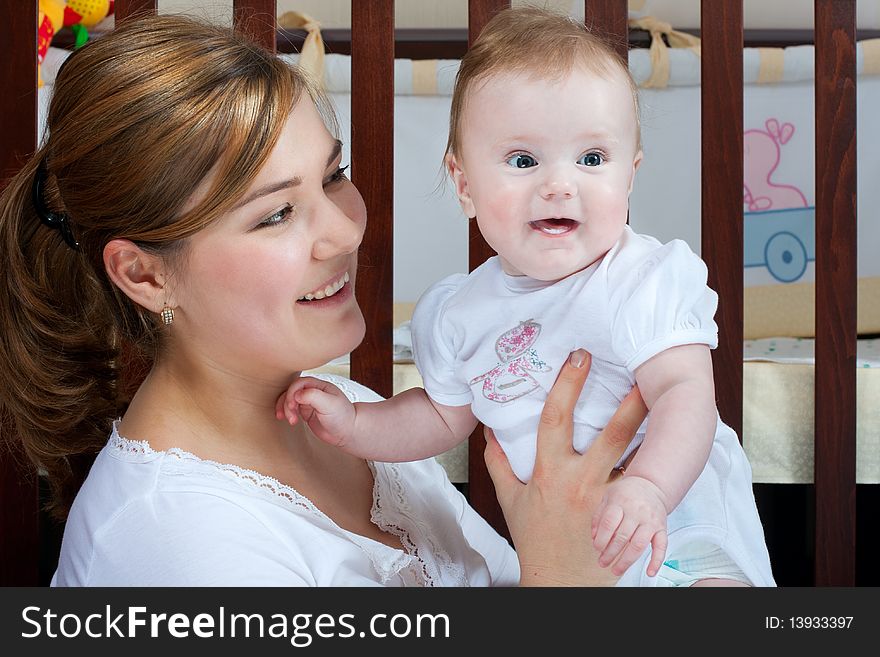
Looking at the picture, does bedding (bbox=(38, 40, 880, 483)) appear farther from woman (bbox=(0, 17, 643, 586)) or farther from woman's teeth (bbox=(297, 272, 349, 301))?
woman's teeth (bbox=(297, 272, 349, 301))

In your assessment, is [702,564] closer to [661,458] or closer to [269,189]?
[661,458]

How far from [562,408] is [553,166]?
0.87 ft

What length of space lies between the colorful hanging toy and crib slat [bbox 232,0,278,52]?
3.05ft

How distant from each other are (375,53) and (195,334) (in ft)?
1.73

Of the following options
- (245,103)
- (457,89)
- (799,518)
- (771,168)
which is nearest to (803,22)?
(771,168)

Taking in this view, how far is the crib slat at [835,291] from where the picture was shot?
4.62ft

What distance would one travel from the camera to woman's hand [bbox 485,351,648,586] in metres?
1.06

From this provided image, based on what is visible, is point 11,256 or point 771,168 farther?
point 771,168

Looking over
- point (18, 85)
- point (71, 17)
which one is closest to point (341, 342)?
point (18, 85)

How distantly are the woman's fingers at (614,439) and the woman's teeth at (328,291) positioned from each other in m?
0.35

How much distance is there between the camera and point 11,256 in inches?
47.4

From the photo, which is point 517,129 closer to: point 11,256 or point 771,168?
point 11,256

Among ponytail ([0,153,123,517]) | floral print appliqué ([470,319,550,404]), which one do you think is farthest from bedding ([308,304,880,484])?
ponytail ([0,153,123,517])

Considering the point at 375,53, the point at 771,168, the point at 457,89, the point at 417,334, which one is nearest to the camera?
the point at 457,89
